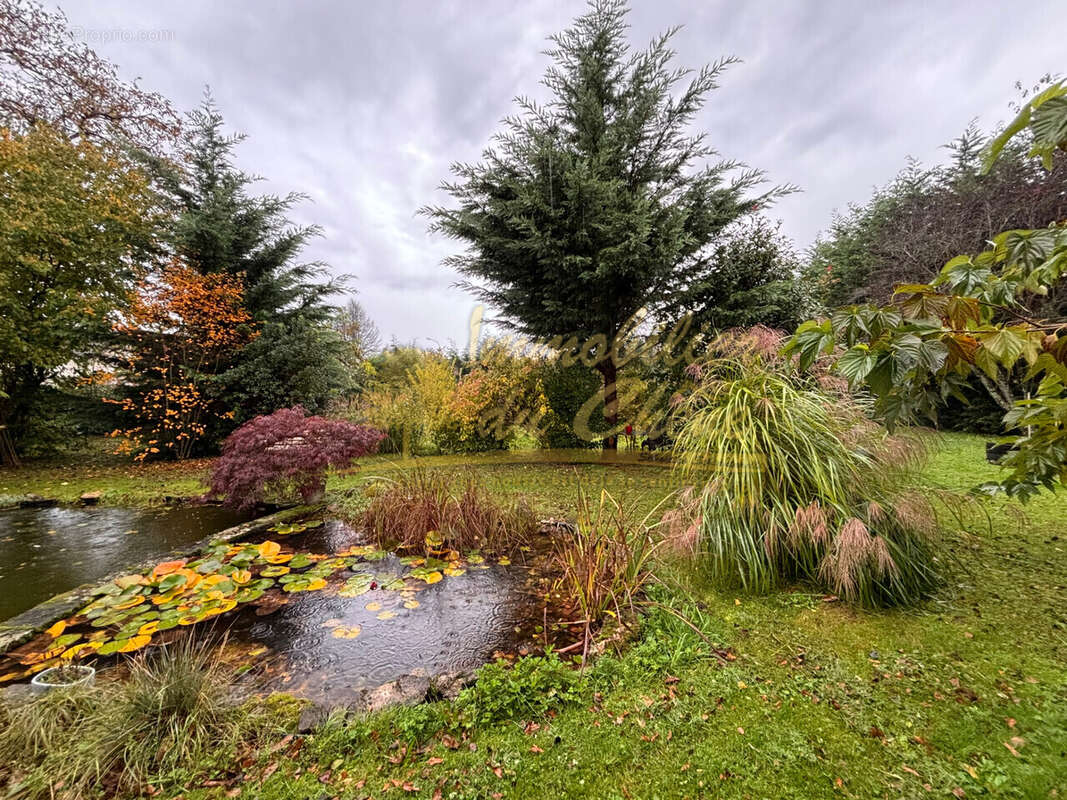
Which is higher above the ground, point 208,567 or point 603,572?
point 603,572

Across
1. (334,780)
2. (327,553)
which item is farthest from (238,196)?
Answer: (334,780)

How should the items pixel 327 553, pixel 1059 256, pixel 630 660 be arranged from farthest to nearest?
1. pixel 327 553
2. pixel 630 660
3. pixel 1059 256

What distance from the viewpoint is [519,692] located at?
5.88ft

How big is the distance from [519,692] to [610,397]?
20.2 feet

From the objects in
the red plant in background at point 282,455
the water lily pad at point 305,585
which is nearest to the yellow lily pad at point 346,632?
the water lily pad at point 305,585

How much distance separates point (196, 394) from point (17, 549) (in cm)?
475

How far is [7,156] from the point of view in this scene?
6.00 m

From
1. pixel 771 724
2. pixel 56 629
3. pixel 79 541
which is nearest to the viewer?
pixel 771 724

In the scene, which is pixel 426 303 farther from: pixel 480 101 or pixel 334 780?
pixel 334 780

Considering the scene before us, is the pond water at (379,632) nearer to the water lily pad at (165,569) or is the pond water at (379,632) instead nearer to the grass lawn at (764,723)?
the grass lawn at (764,723)

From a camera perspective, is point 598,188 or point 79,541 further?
→ point 598,188

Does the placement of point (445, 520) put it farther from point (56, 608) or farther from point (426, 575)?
point (56, 608)

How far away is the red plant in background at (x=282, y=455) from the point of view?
438cm

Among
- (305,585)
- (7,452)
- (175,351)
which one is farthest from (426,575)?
(7,452)
